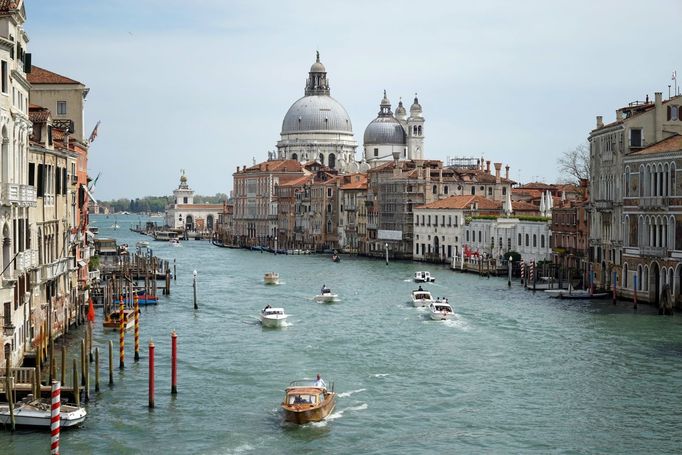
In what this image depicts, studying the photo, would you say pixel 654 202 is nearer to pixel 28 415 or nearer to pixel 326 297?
pixel 326 297

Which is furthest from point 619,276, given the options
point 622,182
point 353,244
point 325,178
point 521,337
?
point 325,178

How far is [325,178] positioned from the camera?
305 ft

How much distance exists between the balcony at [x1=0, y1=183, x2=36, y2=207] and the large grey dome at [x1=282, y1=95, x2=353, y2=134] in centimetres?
9409

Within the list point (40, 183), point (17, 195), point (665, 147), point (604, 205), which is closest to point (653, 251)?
point (665, 147)

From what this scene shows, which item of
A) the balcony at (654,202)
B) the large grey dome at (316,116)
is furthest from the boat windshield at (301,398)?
the large grey dome at (316,116)

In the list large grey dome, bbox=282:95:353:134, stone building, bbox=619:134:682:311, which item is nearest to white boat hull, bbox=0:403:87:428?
stone building, bbox=619:134:682:311

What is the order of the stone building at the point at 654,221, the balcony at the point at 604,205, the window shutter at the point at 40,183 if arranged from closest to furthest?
1. the window shutter at the point at 40,183
2. the stone building at the point at 654,221
3. the balcony at the point at 604,205

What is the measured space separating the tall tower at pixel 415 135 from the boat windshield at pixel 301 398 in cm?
8737

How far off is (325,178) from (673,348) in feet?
219

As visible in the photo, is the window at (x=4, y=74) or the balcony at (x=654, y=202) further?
the balcony at (x=654, y=202)

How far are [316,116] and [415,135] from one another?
464 inches

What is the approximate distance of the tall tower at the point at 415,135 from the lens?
107 meters

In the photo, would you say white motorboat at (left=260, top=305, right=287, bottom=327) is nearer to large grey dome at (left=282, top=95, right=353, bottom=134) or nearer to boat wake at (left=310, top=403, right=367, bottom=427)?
boat wake at (left=310, top=403, right=367, bottom=427)

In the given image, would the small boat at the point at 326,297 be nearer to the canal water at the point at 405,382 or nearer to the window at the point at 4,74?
the canal water at the point at 405,382
